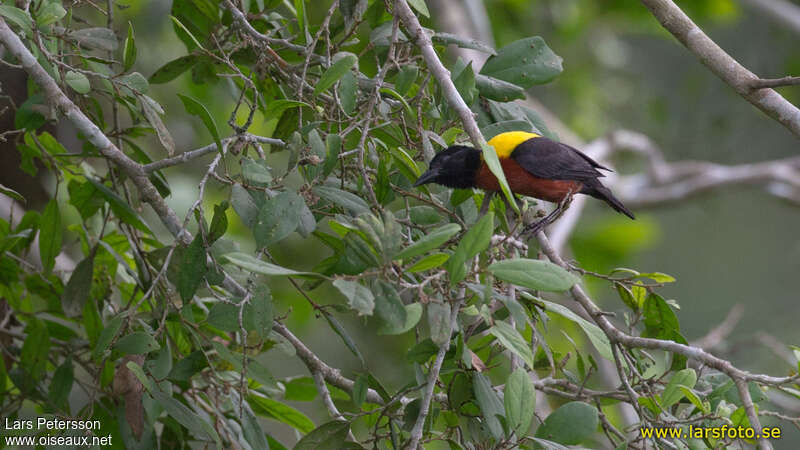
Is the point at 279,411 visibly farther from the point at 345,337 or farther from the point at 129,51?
the point at 129,51

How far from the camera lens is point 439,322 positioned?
1.58m

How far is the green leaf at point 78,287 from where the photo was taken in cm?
238

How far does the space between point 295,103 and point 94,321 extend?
104 cm

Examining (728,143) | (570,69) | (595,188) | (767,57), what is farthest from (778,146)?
(595,188)

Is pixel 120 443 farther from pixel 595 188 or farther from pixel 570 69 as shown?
pixel 570 69

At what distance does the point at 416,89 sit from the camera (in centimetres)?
232

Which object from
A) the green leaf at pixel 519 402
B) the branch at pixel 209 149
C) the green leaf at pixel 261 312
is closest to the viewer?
the green leaf at pixel 519 402

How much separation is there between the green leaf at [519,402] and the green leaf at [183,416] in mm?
701

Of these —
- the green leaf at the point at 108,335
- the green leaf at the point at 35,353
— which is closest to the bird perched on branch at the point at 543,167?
the green leaf at the point at 108,335

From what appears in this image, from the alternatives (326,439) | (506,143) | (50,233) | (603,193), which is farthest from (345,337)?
(603,193)

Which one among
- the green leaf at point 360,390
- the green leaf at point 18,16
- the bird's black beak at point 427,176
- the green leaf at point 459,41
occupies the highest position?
the green leaf at point 18,16

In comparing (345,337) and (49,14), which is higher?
(49,14)

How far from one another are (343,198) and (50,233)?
3.68 ft

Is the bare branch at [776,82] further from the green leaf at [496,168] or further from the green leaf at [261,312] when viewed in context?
the green leaf at [261,312]
